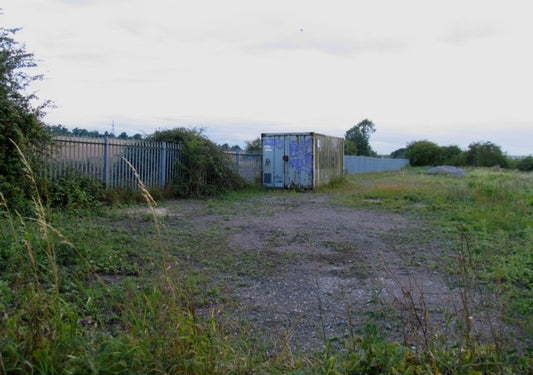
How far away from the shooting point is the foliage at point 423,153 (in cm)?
5972

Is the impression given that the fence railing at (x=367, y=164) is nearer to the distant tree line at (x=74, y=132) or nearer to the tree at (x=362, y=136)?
the tree at (x=362, y=136)

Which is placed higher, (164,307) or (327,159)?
(327,159)

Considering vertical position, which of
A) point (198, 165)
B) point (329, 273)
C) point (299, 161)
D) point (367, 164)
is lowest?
point (329, 273)

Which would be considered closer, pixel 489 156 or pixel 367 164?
pixel 367 164

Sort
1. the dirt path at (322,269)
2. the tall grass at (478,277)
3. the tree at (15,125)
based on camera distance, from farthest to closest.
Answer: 1. the tree at (15,125)
2. the dirt path at (322,269)
3. the tall grass at (478,277)

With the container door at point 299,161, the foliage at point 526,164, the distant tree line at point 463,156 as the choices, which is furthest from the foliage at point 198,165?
the foliage at point 526,164

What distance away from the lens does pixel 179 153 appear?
1538cm

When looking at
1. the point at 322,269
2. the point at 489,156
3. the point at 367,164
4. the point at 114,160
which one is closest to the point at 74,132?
the point at 114,160

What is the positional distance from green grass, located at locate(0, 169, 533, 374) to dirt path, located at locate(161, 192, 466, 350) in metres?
0.23

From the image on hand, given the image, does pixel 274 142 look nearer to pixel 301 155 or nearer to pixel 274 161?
pixel 274 161

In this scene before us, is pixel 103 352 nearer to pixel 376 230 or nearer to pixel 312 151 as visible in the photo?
pixel 376 230

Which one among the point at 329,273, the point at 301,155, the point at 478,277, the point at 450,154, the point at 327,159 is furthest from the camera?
the point at 450,154

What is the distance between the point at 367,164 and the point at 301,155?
1076 inches

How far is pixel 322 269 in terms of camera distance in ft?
19.5
